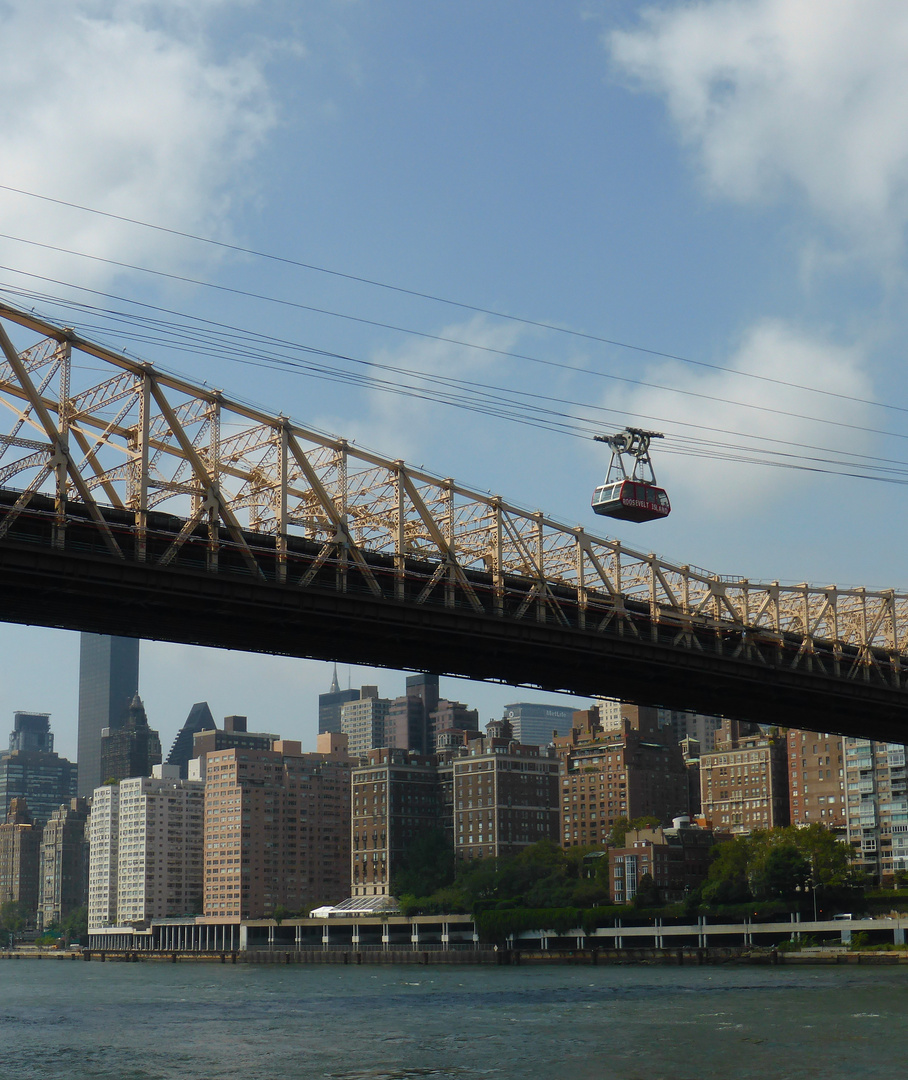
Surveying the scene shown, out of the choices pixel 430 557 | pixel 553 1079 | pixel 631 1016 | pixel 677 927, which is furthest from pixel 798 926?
pixel 553 1079

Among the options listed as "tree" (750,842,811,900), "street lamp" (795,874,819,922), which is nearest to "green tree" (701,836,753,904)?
"tree" (750,842,811,900)

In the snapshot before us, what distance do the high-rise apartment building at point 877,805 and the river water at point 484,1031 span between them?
6757 centimetres

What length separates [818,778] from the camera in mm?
189125

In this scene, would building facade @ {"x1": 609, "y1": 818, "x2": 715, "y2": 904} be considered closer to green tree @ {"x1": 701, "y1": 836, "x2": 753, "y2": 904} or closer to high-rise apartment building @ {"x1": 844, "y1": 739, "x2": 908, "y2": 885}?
green tree @ {"x1": 701, "y1": 836, "x2": 753, "y2": 904}

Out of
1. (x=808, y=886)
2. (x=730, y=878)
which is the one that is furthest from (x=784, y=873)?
(x=730, y=878)

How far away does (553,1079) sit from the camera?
44.4 m

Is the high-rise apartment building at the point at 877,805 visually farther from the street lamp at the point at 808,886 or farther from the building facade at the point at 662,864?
the street lamp at the point at 808,886

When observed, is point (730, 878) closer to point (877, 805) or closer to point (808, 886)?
point (808, 886)

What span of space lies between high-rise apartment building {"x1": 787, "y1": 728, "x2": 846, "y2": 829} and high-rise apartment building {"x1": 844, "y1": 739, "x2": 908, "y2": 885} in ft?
18.5

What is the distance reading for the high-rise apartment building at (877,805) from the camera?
16900cm

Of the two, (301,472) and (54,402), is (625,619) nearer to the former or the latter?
(301,472)

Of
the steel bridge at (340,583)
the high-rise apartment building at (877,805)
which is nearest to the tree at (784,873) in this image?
the high-rise apartment building at (877,805)

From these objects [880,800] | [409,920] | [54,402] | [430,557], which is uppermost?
[54,402]

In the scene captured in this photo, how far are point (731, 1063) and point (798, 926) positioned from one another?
95.9 meters
